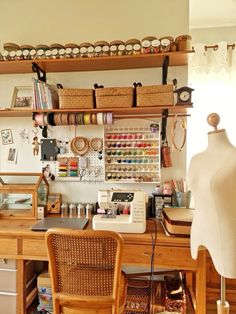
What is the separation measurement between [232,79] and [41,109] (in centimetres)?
164

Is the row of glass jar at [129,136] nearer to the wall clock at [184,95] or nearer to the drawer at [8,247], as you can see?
the wall clock at [184,95]

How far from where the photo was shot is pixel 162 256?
1.58 metres

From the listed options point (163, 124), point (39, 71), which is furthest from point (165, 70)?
point (39, 71)

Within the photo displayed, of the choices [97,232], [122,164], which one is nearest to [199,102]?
[122,164]

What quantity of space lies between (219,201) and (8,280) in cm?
143

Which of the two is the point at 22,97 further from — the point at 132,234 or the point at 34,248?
the point at 132,234

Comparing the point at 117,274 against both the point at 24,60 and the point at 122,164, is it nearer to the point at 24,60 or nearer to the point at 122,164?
the point at 122,164

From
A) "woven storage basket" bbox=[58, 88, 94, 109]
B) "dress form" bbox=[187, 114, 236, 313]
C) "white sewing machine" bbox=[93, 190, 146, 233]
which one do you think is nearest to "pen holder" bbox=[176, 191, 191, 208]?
"white sewing machine" bbox=[93, 190, 146, 233]

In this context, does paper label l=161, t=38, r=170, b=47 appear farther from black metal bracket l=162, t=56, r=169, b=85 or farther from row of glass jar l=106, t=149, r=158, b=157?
row of glass jar l=106, t=149, r=158, b=157

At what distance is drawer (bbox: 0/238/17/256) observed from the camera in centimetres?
171

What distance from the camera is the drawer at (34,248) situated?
5.51ft

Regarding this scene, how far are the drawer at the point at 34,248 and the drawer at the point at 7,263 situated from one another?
119 millimetres

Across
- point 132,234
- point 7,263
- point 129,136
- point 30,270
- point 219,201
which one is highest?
point 129,136

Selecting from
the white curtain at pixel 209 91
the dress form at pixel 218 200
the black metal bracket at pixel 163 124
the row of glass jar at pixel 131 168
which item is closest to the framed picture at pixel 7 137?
the row of glass jar at pixel 131 168
